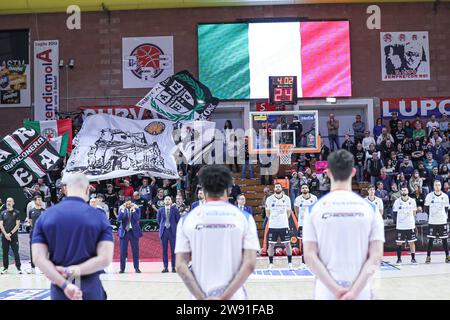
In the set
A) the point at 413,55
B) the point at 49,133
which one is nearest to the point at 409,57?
the point at 413,55

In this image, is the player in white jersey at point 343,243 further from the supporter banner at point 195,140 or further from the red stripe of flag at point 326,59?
the red stripe of flag at point 326,59

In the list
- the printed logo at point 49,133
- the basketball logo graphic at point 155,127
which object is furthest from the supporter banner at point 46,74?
the basketball logo graphic at point 155,127

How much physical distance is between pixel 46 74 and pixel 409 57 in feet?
49.4

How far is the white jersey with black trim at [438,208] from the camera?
14555 millimetres

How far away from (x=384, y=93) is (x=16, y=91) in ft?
50.1

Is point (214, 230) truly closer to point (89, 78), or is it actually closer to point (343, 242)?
point (343, 242)

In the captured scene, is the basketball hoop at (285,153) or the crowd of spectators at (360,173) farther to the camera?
the basketball hoop at (285,153)

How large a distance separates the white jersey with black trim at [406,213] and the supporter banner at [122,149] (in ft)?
24.4

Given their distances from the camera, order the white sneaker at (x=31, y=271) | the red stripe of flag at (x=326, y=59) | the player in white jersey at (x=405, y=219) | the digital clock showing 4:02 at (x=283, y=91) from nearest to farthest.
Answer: the white sneaker at (x=31, y=271) → the player in white jersey at (x=405, y=219) → the digital clock showing 4:02 at (x=283, y=91) → the red stripe of flag at (x=326, y=59)

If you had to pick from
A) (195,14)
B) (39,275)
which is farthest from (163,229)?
(195,14)

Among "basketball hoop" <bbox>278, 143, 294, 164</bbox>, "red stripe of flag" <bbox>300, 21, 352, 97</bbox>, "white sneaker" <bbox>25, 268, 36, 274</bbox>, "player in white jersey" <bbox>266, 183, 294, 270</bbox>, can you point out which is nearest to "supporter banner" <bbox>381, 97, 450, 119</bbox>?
"red stripe of flag" <bbox>300, 21, 352, 97</bbox>

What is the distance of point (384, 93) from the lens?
23.9 meters

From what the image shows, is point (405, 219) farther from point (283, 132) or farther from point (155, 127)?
point (155, 127)

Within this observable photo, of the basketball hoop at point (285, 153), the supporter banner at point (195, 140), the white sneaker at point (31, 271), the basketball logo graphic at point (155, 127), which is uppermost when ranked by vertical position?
the basketball logo graphic at point (155, 127)
